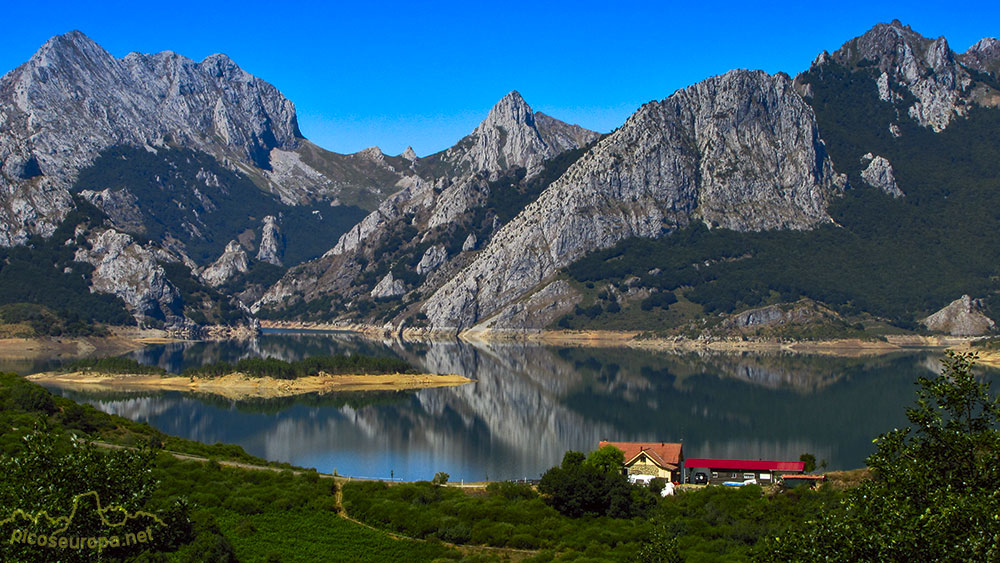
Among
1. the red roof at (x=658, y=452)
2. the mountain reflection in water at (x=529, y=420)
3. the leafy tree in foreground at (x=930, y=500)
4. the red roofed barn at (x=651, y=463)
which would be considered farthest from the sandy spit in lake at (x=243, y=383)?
the leafy tree in foreground at (x=930, y=500)

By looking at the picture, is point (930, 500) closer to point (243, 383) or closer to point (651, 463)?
point (651, 463)

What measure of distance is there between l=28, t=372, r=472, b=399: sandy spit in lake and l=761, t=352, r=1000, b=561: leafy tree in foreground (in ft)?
457

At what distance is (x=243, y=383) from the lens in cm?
16850

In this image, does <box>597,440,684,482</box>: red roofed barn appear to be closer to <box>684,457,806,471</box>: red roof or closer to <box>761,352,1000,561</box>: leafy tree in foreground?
<box>684,457,806,471</box>: red roof

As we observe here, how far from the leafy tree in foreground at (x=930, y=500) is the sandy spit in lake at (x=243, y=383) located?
139 metres

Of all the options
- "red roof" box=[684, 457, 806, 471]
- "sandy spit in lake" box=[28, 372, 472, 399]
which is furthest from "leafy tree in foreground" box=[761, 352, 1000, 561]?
"sandy spit in lake" box=[28, 372, 472, 399]

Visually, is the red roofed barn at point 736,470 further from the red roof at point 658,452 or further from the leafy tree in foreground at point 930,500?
the leafy tree in foreground at point 930,500

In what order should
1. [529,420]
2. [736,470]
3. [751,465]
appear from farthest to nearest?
[529,420]
[751,465]
[736,470]

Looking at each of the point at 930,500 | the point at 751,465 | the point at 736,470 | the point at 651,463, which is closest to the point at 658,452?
the point at 651,463

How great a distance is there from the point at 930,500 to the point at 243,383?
153m

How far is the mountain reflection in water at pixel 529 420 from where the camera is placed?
338ft

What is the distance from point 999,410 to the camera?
28.9 m

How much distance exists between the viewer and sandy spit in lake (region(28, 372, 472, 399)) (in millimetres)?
163625

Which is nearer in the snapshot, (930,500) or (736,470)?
(930,500)
